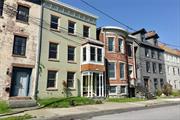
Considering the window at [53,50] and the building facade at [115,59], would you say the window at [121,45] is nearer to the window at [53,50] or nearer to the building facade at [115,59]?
the building facade at [115,59]

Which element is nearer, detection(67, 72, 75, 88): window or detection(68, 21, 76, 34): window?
detection(67, 72, 75, 88): window

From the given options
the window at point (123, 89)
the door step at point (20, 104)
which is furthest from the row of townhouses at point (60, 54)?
the door step at point (20, 104)

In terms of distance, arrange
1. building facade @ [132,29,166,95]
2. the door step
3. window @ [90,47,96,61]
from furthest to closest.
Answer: building facade @ [132,29,166,95], window @ [90,47,96,61], the door step

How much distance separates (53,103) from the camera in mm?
15859

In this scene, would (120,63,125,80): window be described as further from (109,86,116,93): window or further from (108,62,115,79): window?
(109,86,116,93): window

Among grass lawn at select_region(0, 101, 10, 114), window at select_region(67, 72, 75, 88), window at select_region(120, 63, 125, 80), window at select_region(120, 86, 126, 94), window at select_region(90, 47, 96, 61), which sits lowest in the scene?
grass lawn at select_region(0, 101, 10, 114)

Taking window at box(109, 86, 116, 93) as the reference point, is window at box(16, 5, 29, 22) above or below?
above

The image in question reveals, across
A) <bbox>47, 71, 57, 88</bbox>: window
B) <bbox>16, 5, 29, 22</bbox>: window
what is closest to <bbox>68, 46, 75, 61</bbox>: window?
<bbox>47, 71, 57, 88</bbox>: window

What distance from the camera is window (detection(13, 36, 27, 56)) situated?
57.6 ft

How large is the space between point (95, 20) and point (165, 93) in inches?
769

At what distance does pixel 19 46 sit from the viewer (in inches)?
702

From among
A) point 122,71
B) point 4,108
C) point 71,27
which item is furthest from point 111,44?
point 4,108

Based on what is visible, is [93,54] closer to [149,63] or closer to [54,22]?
[54,22]

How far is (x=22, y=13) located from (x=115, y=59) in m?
13.8
